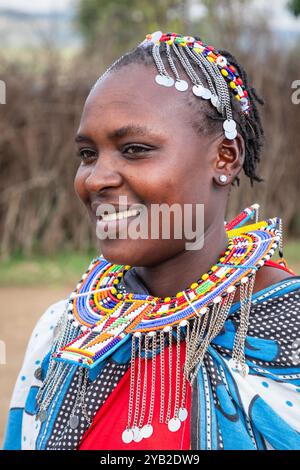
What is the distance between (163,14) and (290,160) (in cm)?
456

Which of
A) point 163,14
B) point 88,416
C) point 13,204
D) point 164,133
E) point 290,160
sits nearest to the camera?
point 164,133

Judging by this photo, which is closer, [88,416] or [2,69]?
[88,416]

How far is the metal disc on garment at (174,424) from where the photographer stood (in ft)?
5.27

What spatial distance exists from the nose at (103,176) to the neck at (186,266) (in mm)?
285

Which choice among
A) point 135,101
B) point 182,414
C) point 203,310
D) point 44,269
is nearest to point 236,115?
point 135,101

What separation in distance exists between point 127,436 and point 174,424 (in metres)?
0.12

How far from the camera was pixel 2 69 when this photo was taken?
425 inches

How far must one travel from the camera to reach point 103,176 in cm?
161

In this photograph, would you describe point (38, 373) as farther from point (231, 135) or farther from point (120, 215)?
point (231, 135)

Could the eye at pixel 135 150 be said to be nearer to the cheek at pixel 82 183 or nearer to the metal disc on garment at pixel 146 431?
the cheek at pixel 82 183

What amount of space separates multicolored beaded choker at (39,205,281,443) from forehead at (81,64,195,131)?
16.2 inches

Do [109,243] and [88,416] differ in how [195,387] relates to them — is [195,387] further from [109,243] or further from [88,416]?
[109,243]

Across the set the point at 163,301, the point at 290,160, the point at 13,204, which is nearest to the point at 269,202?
the point at 290,160

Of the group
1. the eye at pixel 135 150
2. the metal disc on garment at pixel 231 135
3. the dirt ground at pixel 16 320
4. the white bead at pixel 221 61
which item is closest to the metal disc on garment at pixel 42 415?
the eye at pixel 135 150
